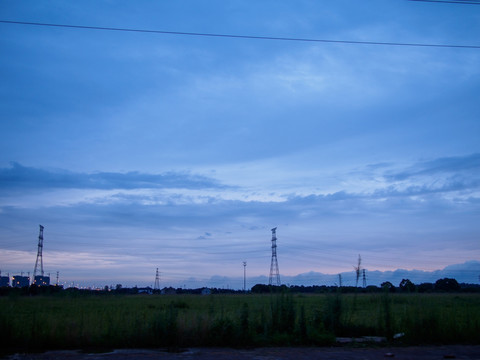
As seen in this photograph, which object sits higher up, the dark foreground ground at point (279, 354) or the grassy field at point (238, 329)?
the grassy field at point (238, 329)

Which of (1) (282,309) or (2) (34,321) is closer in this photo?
(2) (34,321)

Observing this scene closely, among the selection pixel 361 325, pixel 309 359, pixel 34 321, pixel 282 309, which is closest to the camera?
pixel 309 359

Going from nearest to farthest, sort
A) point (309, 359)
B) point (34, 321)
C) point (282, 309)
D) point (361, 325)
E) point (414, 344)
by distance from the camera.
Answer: point (309, 359)
point (34, 321)
point (414, 344)
point (282, 309)
point (361, 325)

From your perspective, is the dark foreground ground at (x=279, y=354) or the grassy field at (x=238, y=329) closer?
the dark foreground ground at (x=279, y=354)

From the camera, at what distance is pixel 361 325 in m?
13.6

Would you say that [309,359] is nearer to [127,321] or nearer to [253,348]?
[253,348]

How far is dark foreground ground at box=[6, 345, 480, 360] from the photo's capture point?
31.7 ft

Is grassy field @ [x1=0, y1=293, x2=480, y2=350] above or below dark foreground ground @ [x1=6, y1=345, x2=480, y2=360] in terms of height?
above

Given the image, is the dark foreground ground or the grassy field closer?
the dark foreground ground

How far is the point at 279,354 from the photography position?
10.2 metres

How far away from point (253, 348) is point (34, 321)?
660 centimetres

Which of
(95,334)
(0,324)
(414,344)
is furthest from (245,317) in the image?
(0,324)

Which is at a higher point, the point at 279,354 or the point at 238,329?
the point at 238,329

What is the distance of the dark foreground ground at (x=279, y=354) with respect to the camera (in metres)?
9.66
